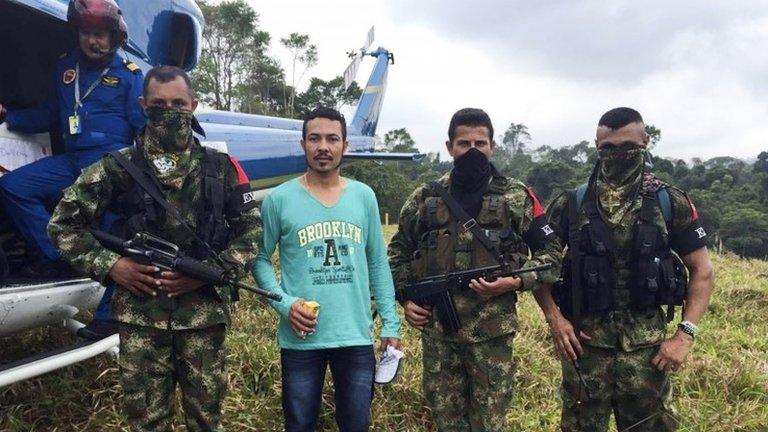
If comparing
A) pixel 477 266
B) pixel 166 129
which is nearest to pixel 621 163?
pixel 477 266

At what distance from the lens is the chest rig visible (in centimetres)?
268

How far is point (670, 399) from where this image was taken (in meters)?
2.62

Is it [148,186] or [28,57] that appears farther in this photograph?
A: [28,57]

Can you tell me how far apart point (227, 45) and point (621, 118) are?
27.6 meters

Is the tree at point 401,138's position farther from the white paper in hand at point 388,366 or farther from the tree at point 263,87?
the white paper in hand at point 388,366

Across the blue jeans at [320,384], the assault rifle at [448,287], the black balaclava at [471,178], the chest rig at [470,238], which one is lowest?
the blue jeans at [320,384]

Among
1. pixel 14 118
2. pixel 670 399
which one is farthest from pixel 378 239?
pixel 14 118

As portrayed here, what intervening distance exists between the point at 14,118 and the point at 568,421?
3.36m

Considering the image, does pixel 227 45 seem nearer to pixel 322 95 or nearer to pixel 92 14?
pixel 322 95

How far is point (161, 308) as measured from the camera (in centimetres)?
228

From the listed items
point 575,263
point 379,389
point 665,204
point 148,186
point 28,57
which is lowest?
point 379,389

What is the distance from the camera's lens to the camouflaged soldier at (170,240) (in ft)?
7.41

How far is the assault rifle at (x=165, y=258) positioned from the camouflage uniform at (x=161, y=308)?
0.15ft

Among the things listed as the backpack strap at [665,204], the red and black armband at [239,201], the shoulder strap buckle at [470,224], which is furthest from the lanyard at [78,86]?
the backpack strap at [665,204]
